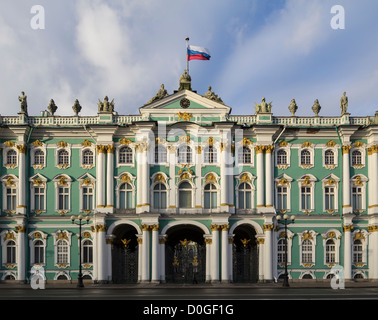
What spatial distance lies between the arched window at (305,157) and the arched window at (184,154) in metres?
9.86

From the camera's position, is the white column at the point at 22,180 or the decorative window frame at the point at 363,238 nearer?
the white column at the point at 22,180

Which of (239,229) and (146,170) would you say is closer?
(146,170)

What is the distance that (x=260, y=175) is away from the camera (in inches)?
1989

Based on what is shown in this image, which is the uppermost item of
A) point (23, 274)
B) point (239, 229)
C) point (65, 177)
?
point (65, 177)

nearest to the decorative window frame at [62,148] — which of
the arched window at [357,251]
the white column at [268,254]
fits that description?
the white column at [268,254]

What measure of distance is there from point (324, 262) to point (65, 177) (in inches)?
919

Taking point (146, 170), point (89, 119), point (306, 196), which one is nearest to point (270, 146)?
point (306, 196)

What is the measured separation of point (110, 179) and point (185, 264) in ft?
32.1

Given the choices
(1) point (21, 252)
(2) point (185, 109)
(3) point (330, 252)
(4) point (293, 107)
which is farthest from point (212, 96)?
(1) point (21, 252)

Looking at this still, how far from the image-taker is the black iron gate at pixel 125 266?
165ft

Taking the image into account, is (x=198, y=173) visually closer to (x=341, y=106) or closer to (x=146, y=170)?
(x=146, y=170)

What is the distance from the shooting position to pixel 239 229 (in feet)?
175

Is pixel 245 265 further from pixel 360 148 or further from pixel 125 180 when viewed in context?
pixel 360 148

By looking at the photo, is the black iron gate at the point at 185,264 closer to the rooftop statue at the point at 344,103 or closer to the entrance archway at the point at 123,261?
the entrance archway at the point at 123,261
